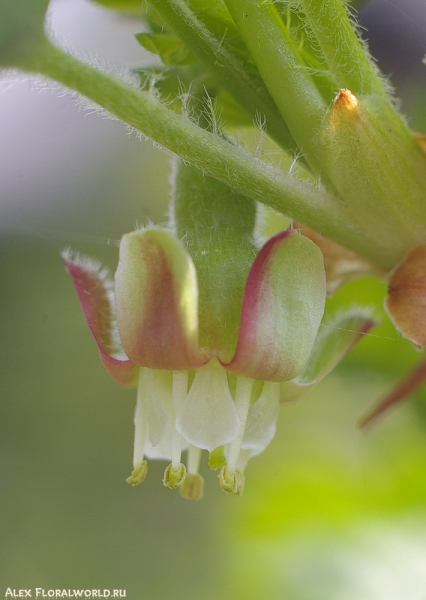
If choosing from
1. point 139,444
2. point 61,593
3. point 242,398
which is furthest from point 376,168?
point 61,593

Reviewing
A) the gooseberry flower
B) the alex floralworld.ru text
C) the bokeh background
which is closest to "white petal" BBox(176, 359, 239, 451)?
the gooseberry flower

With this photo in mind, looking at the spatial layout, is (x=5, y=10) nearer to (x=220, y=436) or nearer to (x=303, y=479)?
(x=220, y=436)

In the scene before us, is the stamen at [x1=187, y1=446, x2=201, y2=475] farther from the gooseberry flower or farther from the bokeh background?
the bokeh background

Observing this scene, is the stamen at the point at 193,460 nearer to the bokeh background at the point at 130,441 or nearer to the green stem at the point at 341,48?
the bokeh background at the point at 130,441

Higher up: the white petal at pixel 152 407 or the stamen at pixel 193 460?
the white petal at pixel 152 407

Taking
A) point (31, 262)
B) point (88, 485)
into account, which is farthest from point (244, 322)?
point (88, 485)

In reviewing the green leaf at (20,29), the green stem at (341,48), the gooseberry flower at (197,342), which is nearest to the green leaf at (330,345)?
the gooseberry flower at (197,342)
